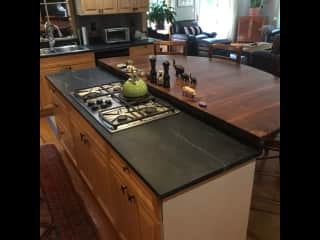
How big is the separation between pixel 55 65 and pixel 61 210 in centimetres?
232

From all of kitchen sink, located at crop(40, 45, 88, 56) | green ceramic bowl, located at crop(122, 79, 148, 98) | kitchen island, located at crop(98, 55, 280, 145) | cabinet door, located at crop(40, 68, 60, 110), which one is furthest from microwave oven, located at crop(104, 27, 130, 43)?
green ceramic bowl, located at crop(122, 79, 148, 98)

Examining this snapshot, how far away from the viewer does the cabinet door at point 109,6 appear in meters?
4.17

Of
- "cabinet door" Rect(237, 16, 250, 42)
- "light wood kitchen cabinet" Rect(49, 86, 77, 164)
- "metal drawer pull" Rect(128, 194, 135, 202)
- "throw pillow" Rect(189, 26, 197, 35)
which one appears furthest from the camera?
"cabinet door" Rect(237, 16, 250, 42)

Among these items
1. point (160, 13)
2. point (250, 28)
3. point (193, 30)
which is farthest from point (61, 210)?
point (250, 28)

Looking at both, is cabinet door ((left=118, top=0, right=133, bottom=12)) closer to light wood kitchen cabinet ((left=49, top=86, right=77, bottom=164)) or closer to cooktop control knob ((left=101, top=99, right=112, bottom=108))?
light wood kitchen cabinet ((left=49, top=86, right=77, bottom=164))

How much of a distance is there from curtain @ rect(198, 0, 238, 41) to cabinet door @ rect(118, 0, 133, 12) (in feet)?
15.7

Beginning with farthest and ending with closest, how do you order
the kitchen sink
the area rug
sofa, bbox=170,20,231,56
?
sofa, bbox=170,20,231,56
the kitchen sink
the area rug

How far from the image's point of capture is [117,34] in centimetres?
449

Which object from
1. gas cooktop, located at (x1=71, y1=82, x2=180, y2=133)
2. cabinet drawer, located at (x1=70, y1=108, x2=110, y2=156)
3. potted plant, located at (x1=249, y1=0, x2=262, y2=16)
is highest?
potted plant, located at (x1=249, y1=0, x2=262, y2=16)

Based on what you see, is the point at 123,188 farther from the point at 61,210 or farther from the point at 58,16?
the point at 58,16

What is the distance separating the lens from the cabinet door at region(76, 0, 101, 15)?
403 centimetres
